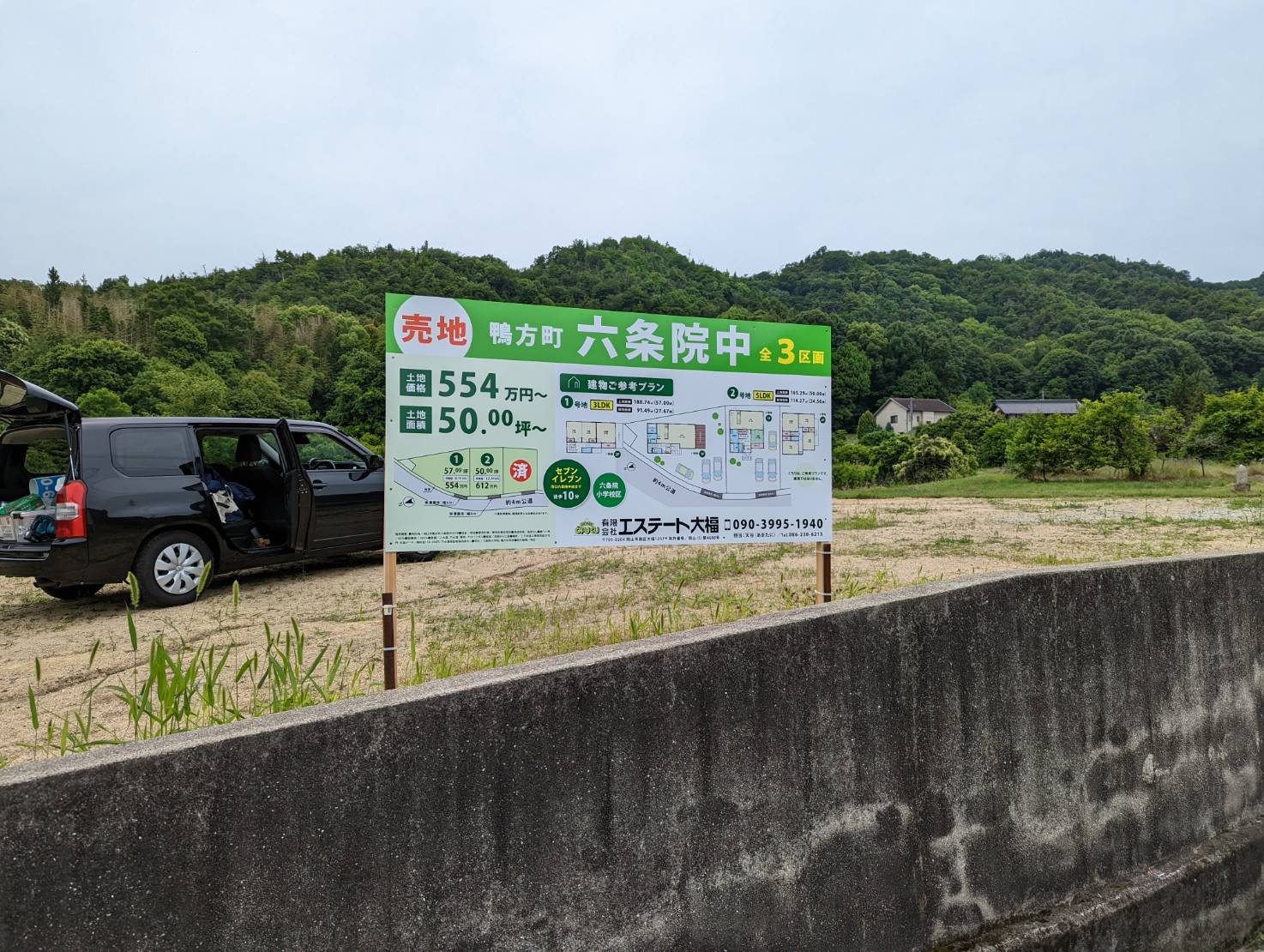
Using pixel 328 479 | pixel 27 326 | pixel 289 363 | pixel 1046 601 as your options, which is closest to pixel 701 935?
pixel 1046 601

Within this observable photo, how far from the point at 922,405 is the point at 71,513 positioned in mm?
64664

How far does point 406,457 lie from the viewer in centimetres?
315

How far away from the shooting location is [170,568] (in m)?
6.15

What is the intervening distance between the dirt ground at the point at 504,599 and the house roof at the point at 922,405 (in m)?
55.2

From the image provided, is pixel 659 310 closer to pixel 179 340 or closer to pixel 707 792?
pixel 707 792

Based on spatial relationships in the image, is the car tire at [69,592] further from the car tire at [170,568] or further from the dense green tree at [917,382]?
the dense green tree at [917,382]

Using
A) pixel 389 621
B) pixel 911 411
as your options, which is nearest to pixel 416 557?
pixel 389 621

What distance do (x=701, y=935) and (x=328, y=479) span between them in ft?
20.4

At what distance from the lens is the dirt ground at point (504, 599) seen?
420 centimetres

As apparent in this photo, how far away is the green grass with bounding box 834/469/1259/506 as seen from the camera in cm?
1622

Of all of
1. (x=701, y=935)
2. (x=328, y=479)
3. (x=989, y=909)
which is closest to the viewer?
(x=701, y=935)

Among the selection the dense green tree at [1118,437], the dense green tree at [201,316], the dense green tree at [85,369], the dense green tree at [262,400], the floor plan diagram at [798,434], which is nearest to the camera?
the floor plan diagram at [798,434]

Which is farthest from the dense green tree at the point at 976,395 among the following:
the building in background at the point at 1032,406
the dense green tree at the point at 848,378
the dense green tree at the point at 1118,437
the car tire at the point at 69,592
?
the car tire at the point at 69,592

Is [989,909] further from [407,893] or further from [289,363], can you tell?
[289,363]
